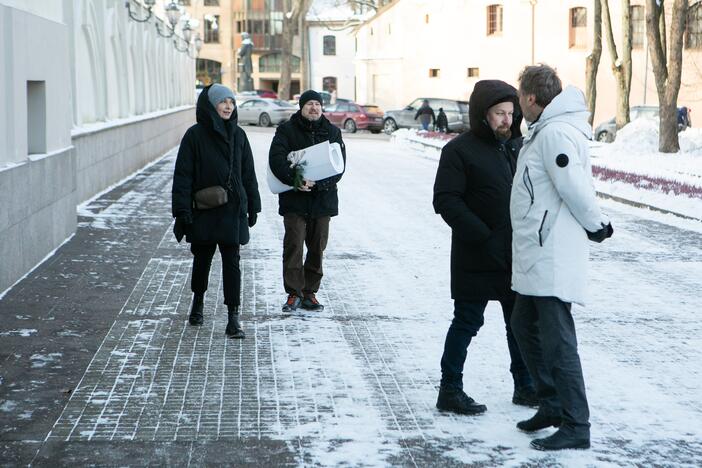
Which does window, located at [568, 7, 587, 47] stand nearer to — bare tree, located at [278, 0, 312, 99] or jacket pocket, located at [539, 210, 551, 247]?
bare tree, located at [278, 0, 312, 99]

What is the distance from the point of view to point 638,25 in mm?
47812

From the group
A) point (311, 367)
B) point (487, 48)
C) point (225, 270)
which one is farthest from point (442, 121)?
point (311, 367)

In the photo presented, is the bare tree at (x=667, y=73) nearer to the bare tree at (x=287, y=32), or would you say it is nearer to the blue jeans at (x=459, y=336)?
the blue jeans at (x=459, y=336)

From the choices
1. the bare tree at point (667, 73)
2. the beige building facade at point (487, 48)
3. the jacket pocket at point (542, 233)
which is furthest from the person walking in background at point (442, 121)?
the jacket pocket at point (542, 233)

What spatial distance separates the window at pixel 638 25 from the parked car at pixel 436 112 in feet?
22.6

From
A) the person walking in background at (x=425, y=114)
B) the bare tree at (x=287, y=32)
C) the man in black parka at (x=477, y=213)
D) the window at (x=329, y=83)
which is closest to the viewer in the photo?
the man in black parka at (x=477, y=213)

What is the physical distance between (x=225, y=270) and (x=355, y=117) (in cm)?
4385

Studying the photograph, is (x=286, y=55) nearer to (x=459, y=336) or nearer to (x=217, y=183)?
(x=217, y=183)

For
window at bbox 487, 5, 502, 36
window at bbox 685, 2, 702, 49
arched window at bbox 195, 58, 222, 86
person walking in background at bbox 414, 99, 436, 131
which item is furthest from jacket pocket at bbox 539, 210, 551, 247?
arched window at bbox 195, 58, 222, 86

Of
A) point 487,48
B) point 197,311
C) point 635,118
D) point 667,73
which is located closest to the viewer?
point 197,311

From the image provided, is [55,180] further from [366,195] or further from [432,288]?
[366,195]

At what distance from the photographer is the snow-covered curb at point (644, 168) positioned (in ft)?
59.4

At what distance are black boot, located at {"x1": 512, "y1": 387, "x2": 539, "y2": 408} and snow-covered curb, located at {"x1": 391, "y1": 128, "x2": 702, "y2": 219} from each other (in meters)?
10.2

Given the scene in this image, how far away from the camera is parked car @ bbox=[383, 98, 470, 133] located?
161 feet
